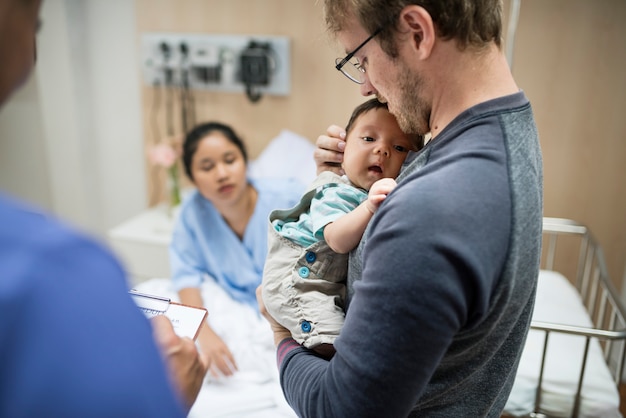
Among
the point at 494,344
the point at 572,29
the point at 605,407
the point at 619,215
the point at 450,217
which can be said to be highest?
the point at 572,29

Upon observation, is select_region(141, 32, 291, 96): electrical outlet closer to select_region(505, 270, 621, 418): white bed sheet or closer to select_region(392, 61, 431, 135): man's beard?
select_region(505, 270, 621, 418): white bed sheet

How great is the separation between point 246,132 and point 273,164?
12.2 inches

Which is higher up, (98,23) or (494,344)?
(98,23)

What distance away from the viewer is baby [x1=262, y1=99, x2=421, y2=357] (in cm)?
94

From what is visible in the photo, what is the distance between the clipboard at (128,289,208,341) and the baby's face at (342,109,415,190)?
402 mm

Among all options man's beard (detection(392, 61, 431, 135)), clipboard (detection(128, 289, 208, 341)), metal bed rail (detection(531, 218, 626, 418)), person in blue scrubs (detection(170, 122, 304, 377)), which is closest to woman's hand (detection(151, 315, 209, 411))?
clipboard (detection(128, 289, 208, 341))

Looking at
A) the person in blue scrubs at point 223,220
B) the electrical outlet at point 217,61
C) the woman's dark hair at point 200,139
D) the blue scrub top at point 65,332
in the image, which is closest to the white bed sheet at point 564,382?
the person in blue scrubs at point 223,220

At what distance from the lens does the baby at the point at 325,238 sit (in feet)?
3.08

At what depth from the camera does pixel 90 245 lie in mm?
400

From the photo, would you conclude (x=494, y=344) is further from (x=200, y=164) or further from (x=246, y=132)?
(x=246, y=132)

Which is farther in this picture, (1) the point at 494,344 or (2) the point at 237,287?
(2) the point at 237,287

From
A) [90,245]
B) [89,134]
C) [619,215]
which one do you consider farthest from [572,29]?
[89,134]

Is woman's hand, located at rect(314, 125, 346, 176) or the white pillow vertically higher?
woman's hand, located at rect(314, 125, 346, 176)

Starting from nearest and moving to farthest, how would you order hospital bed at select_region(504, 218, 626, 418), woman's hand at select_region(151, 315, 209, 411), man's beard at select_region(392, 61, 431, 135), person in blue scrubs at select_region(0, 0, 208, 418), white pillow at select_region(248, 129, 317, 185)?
person in blue scrubs at select_region(0, 0, 208, 418) < woman's hand at select_region(151, 315, 209, 411) < man's beard at select_region(392, 61, 431, 135) < hospital bed at select_region(504, 218, 626, 418) < white pillow at select_region(248, 129, 317, 185)
